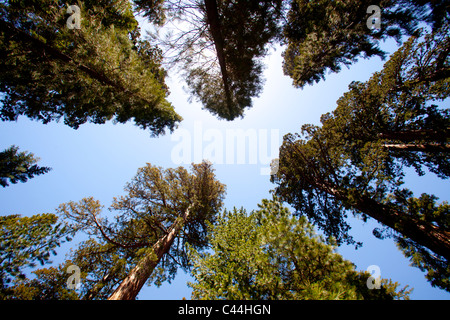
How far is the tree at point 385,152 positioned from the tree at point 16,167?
11.8m

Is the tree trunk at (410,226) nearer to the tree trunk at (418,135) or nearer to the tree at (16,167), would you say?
the tree trunk at (418,135)

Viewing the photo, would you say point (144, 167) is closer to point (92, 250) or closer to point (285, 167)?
point (92, 250)

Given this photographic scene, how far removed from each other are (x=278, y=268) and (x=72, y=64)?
862 centimetres

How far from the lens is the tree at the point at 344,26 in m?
4.85

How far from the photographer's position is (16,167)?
6207 millimetres

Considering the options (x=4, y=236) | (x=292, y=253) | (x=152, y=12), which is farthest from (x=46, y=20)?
(x=292, y=253)

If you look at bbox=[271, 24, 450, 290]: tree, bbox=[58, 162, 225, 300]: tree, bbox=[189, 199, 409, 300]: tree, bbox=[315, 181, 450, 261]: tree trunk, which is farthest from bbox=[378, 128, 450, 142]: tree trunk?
bbox=[58, 162, 225, 300]: tree

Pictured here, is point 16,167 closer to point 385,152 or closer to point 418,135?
point 385,152

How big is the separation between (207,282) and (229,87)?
868 centimetres

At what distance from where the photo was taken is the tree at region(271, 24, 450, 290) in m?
5.94

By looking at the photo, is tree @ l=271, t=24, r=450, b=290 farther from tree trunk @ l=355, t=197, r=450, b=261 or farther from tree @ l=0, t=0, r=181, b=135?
tree @ l=0, t=0, r=181, b=135

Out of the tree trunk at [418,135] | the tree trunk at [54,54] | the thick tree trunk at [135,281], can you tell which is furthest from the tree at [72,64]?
the tree trunk at [418,135]

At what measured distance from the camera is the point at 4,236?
351 centimetres

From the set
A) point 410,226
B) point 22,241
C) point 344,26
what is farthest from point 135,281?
point 344,26
